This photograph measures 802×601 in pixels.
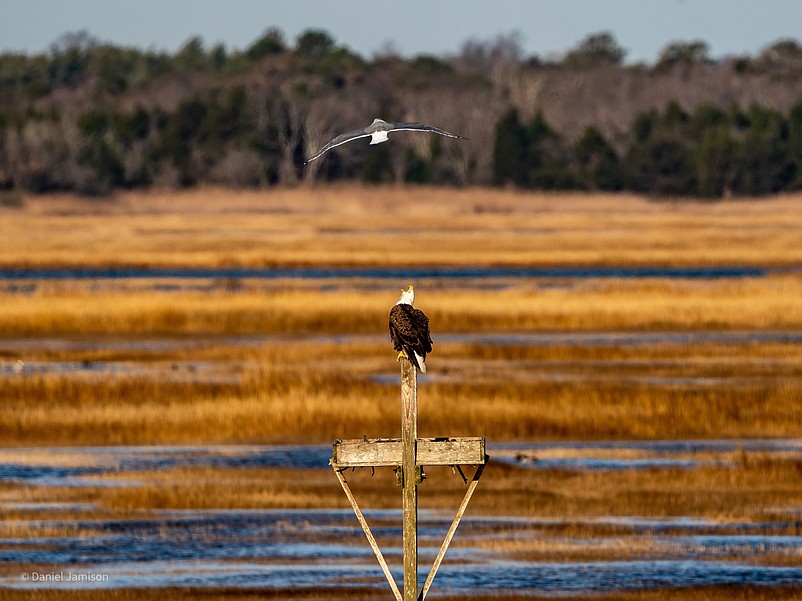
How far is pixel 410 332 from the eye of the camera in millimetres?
12531

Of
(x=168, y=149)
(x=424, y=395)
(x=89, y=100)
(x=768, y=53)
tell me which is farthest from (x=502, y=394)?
(x=768, y=53)

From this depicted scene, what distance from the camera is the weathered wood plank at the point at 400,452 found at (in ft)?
43.4

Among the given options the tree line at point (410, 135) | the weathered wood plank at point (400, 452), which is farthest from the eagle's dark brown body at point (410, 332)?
the tree line at point (410, 135)

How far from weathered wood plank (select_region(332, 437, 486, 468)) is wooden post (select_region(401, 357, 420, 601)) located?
94 millimetres

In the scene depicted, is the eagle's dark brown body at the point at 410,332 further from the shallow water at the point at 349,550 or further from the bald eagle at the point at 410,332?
the shallow water at the point at 349,550

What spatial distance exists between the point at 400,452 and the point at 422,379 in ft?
59.0

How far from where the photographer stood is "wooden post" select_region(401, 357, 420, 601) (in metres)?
12.9

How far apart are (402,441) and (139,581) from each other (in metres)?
5.36

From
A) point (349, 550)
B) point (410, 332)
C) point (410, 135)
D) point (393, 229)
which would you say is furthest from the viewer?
point (410, 135)

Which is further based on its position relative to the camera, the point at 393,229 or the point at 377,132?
the point at 393,229

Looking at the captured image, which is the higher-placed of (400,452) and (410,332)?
(410,332)

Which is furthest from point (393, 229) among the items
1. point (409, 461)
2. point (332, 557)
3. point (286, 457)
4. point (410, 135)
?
point (409, 461)

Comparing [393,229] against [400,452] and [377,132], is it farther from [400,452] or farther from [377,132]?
[400,452]

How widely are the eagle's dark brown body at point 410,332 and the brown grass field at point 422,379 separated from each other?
17.0 ft
